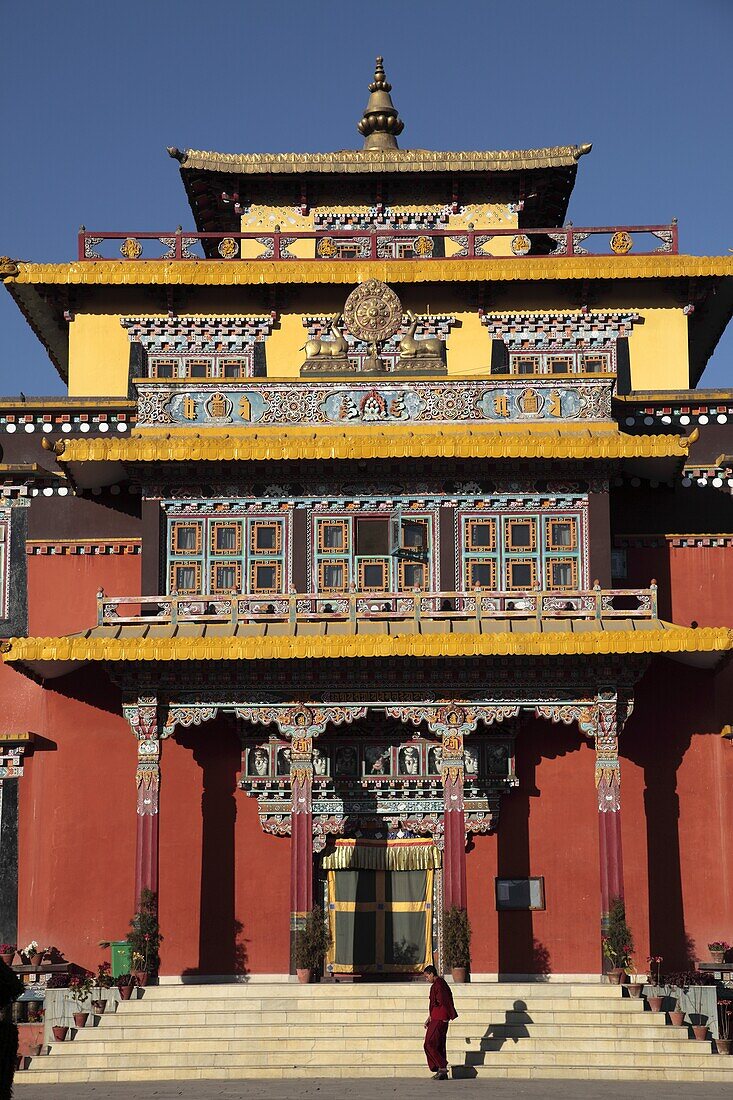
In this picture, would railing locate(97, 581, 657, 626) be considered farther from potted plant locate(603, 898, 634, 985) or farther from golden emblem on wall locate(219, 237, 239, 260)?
golden emblem on wall locate(219, 237, 239, 260)

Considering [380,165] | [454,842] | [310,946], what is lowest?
[310,946]

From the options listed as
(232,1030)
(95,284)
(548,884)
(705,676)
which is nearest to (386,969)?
(548,884)

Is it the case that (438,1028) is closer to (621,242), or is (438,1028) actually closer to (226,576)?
(226,576)

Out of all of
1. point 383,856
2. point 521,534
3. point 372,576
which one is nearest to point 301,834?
point 383,856

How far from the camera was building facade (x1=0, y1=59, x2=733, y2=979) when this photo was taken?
88.3 feet

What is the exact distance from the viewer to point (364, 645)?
2636 cm

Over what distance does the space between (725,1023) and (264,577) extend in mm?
10037

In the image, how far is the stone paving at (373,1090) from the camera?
20469 millimetres

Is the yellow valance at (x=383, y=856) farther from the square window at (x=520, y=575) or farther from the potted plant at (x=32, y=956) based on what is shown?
the potted plant at (x=32, y=956)

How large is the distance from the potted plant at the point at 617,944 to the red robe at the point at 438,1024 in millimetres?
4211

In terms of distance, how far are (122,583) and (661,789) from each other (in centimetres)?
978

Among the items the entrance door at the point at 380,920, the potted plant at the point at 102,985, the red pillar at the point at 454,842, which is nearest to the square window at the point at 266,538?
the red pillar at the point at 454,842

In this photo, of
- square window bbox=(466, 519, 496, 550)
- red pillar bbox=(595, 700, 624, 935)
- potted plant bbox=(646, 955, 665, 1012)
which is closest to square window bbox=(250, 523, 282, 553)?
square window bbox=(466, 519, 496, 550)

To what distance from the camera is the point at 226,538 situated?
93.8 feet
